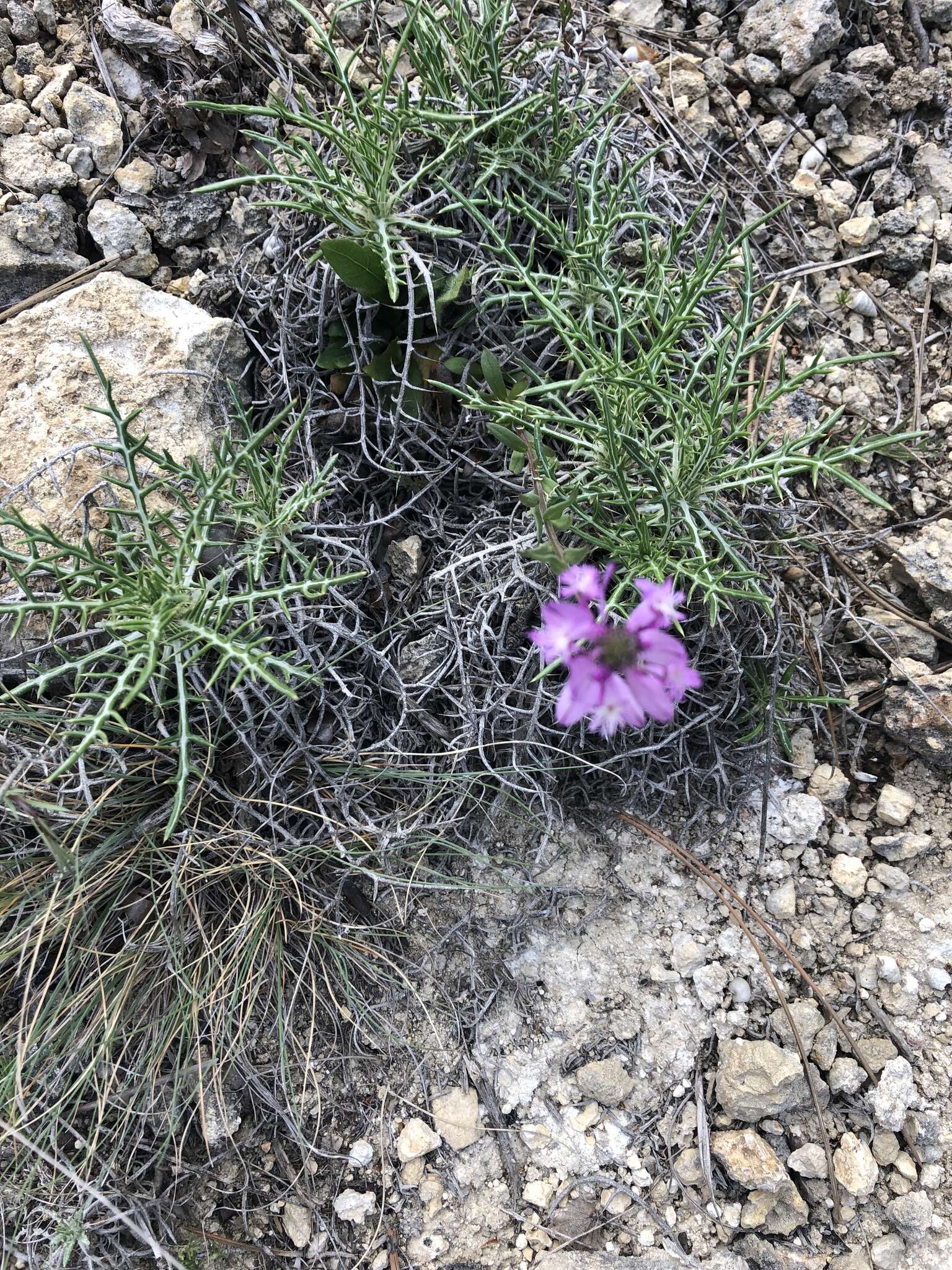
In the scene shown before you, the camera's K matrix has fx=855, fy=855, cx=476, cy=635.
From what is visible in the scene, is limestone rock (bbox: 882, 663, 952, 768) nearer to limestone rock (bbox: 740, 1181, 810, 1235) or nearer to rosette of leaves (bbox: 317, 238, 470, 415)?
limestone rock (bbox: 740, 1181, 810, 1235)

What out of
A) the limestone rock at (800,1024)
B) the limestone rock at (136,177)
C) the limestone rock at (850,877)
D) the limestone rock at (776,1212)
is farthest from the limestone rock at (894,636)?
the limestone rock at (136,177)

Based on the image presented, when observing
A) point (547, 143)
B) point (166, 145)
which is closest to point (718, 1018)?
point (547, 143)

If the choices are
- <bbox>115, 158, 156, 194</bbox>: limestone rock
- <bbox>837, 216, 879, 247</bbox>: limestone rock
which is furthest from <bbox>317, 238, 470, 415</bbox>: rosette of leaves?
<bbox>837, 216, 879, 247</bbox>: limestone rock

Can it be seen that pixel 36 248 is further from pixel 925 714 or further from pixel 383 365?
pixel 925 714

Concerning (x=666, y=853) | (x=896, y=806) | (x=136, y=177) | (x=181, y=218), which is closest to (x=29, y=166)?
(x=136, y=177)

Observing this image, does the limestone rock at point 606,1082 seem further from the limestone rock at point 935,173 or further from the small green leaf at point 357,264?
the limestone rock at point 935,173

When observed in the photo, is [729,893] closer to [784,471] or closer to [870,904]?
[870,904]

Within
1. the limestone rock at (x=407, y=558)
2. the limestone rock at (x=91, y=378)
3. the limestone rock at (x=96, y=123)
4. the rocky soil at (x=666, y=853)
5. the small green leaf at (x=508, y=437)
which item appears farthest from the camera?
the limestone rock at (x=96, y=123)
